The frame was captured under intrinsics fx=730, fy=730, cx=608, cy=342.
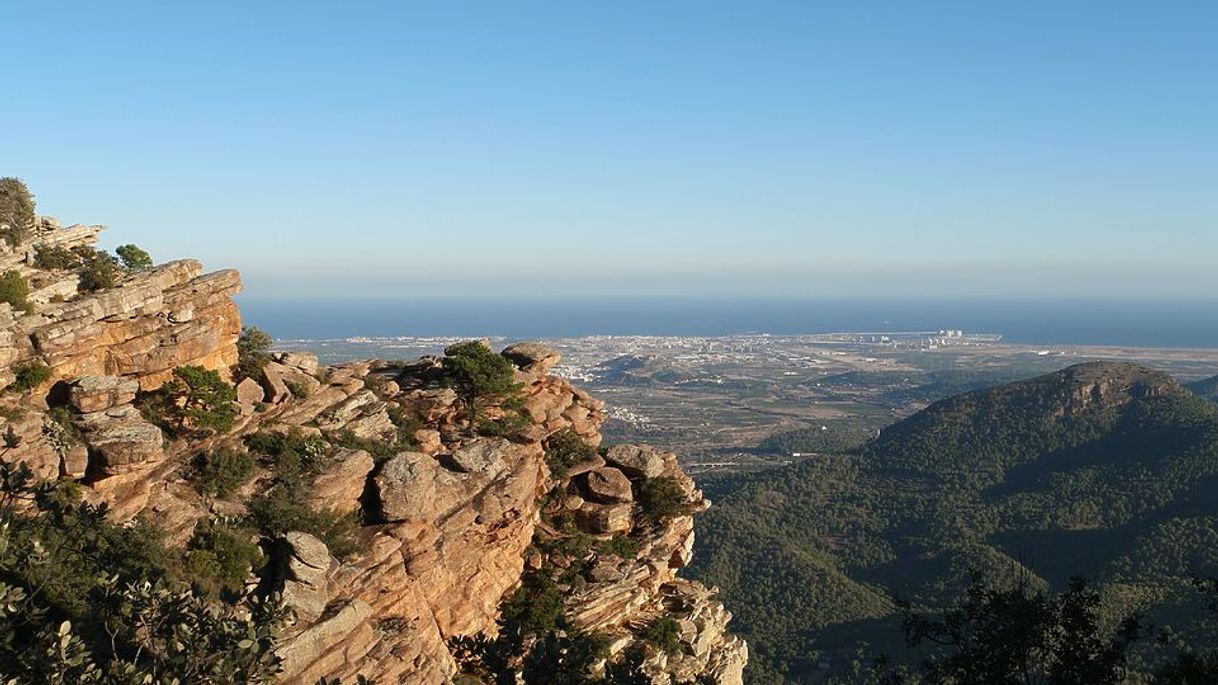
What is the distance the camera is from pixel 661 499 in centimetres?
2656

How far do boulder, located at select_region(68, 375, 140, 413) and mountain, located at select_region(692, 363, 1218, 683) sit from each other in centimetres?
3606

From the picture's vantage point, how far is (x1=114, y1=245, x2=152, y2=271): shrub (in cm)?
2831

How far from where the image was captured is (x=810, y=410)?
193250mm

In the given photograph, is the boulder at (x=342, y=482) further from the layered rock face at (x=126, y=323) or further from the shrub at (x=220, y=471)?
the layered rock face at (x=126, y=323)

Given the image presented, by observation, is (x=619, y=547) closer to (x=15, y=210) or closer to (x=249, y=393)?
(x=249, y=393)

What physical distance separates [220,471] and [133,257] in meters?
13.2

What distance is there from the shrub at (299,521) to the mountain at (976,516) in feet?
99.6

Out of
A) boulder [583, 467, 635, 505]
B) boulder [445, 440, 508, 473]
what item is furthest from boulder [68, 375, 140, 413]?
boulder [583, 467, 635, 505]

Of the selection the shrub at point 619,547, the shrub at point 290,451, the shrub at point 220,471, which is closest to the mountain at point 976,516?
the shrub at point 619,547

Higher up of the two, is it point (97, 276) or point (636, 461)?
point (97, 276)

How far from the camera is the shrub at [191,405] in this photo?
21547 millimetres

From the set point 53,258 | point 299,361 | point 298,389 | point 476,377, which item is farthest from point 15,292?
point 476,377

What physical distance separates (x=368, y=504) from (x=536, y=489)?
5.73m

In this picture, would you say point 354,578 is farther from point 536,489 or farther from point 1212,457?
point 1212,457
